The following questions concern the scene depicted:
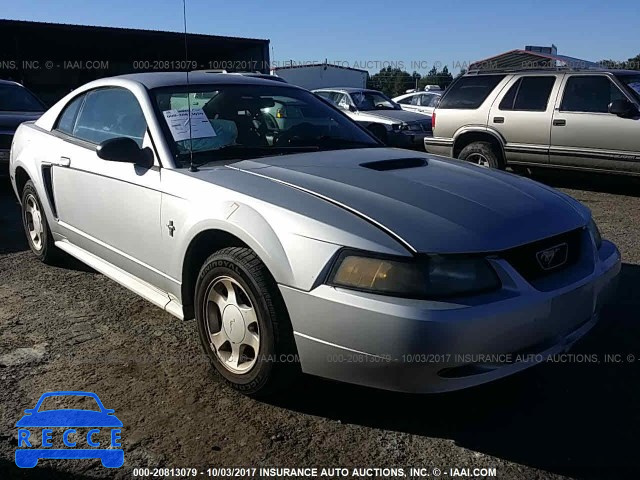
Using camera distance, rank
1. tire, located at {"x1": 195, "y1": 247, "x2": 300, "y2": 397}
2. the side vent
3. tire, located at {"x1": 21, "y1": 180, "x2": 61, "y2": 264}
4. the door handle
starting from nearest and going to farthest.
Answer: tire, located at {"x1": 195, "y1": 247, "x2": 300, "y2": 397} < the door handle < the side vent < tire, located at {"x1": 21, "y1": 180, "x2": 61, "y2": 264}

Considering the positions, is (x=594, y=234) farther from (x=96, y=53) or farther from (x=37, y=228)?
(x=96, y=53)

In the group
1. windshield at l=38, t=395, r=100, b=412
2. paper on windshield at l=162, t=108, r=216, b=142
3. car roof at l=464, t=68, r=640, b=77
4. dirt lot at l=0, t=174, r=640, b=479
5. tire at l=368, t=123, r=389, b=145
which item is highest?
car roof at l=464, t=68, r=640, b=77

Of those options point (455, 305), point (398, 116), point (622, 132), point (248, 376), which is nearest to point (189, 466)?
point (248, 376)

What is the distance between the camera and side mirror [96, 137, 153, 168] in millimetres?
3209

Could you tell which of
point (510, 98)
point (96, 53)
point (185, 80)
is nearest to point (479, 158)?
point (510, 98)

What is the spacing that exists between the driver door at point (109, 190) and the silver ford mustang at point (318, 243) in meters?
0.01

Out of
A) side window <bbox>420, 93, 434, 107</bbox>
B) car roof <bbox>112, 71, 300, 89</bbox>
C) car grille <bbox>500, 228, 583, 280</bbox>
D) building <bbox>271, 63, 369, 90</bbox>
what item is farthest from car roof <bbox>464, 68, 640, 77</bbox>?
building <bbox>271, 63, 369, 90</bbox>

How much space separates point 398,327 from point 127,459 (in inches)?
48.7

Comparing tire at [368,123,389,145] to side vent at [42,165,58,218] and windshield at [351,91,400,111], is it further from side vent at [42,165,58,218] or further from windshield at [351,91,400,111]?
side vent at [42,165,58,218]

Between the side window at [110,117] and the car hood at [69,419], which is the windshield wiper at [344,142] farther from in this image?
the car hood at [69,419]

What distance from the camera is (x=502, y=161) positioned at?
8273 millimetres

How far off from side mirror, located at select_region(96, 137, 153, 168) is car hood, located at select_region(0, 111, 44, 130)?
5.73m

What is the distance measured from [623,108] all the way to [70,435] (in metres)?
6.93

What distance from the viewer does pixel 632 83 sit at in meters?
7.32
